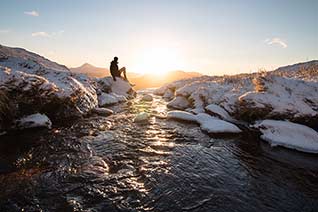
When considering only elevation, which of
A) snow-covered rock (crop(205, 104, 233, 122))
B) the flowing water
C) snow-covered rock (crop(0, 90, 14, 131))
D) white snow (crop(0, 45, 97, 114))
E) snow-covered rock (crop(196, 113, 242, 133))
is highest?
white snow (crop(0, 45, 97, 114))

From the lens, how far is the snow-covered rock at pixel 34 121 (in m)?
11.2

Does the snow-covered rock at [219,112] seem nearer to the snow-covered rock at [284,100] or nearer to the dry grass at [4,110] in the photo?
the snow-covered rock at [284,100]

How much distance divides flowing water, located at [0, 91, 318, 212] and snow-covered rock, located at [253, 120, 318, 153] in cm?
49

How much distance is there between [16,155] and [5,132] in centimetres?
300

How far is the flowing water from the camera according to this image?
18.9 feet

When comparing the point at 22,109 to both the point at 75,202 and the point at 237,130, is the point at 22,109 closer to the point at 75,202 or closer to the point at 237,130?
the point at 75,202

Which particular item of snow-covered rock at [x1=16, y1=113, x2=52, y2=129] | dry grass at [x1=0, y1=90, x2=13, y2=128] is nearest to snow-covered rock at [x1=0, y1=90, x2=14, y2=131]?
dry grass at [x1=0, y1=90, x2=13, y2=128]

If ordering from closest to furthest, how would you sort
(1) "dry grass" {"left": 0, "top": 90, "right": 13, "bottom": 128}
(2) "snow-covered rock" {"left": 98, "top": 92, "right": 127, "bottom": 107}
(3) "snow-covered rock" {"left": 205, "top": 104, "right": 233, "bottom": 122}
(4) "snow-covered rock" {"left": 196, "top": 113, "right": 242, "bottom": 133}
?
(1) "dry grass" {"left": 0, "top": 90, "right": 13, "bottom": 128} < (4) "snow-covered rock" {"left": 196, "top": 113, "right": 242, "bottom": 133} < (3) "snow-covered rock" {"left": 205, "top": 104, "right": 233, "bottom": 122} < (2) "snow-covered rock" {"left": 98, "top": 92, "right": 127, "bottom": 107}

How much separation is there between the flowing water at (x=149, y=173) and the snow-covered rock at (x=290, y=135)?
487 millimetres

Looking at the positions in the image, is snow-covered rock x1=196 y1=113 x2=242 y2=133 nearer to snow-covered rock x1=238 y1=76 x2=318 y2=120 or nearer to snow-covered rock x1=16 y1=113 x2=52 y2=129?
snow-covered rock x1=238 y1=76 x2=318 y2=120

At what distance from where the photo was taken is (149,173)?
23.7ft

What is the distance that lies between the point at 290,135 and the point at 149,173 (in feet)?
24.3

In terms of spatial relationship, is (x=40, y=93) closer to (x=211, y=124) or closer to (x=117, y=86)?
(x=211, y=124)

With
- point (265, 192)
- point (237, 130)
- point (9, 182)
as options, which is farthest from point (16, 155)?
point (237, 130)
